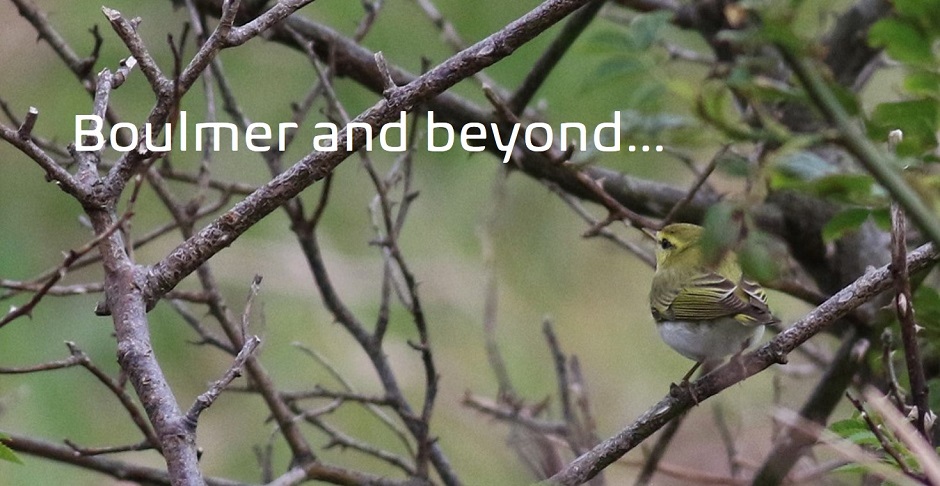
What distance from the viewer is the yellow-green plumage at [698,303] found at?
1822mm

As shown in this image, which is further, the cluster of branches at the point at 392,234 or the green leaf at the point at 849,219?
the green leaf at the point at 849,219

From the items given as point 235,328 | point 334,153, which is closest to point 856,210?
point 334,153

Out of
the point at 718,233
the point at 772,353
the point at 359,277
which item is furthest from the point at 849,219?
the point at 359,277

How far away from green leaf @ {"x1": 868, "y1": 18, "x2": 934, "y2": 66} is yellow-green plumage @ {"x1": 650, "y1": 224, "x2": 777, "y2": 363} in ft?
3.36

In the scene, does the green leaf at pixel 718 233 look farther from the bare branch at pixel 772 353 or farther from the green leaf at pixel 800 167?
the bare branch at pixel 772 353

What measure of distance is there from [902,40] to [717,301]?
1.21 meters

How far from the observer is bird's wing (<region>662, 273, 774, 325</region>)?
5.80 feet

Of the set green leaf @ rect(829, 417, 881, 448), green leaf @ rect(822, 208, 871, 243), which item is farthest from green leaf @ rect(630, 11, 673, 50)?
green leaf @ rect(829, 417, 881, 448)

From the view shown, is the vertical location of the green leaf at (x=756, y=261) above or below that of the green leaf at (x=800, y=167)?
below

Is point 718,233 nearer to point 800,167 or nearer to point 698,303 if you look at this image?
point 800,167

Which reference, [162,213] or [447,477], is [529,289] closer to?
[162,213]

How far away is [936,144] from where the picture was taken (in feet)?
2.79

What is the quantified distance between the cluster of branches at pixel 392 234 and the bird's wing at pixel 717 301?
105 mm

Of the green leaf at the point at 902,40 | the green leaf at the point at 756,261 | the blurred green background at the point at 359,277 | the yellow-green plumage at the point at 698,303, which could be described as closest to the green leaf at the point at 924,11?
the green leaf at the point at 902,40
